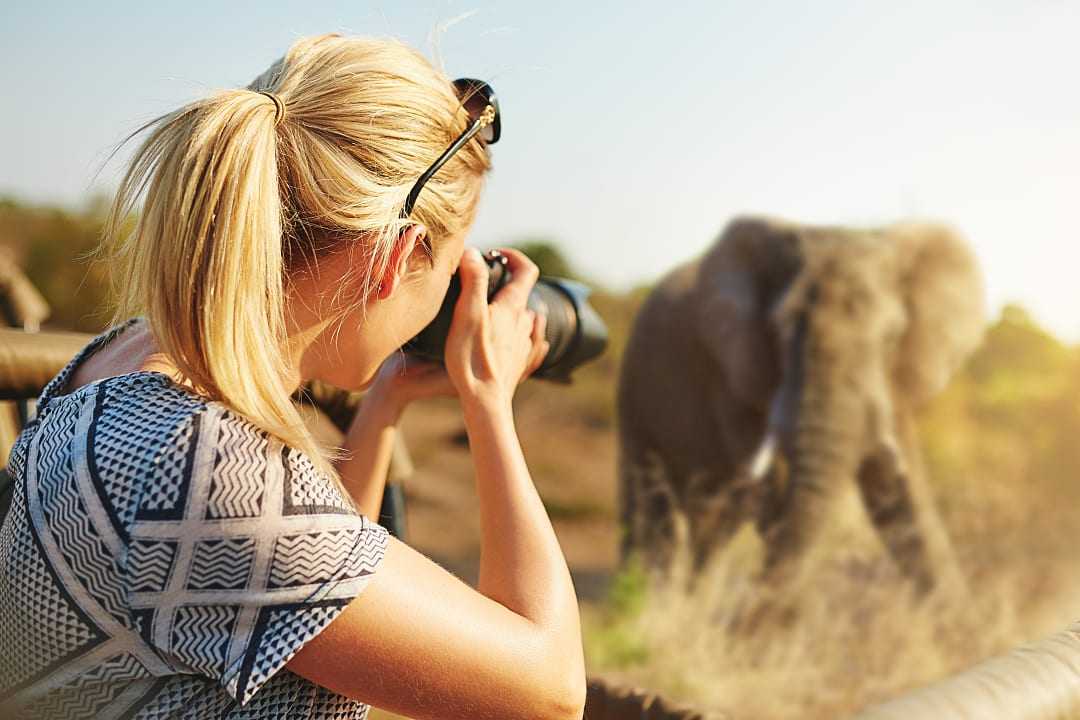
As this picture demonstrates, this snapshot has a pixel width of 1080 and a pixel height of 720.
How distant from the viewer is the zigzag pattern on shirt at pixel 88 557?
542 mm

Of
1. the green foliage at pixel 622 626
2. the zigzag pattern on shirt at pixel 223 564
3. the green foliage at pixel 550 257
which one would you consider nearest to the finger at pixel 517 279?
the zigzag pattern on shirt at pixel 223 564

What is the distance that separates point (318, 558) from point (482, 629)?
99 mm

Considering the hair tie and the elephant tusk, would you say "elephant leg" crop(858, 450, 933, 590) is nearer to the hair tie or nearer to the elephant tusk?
the elephant tusk

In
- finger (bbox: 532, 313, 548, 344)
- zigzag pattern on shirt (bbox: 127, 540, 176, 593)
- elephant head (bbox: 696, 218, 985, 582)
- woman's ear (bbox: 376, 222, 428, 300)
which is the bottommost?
elephant head (bbox: 696, 218, 985, 582)

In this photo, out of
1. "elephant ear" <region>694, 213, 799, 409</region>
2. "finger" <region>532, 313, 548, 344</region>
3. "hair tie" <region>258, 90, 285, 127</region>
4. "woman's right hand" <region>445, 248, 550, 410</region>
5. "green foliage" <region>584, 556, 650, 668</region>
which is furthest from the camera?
"elephant ear" <region>694, 213, 799, 409</region>

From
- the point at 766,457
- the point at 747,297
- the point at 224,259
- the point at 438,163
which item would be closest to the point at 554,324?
the point at 438,163

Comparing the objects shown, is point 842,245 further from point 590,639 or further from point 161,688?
point 161,688

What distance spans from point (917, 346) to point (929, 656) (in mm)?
1111

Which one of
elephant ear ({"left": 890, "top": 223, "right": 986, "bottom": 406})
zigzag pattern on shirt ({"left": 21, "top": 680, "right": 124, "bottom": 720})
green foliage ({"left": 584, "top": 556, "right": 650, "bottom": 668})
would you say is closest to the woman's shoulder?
zigzag pattern on shirt ({"left": 21, "top": 680, "right": 124, "bottom": 720})

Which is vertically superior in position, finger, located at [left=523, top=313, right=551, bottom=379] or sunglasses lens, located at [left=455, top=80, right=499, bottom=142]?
sunglasses lens, located at [left=455, top=80, right=499, bottom=142]

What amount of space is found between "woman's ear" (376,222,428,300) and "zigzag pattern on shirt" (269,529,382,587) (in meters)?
0.19

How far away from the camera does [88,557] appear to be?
1.79 ft

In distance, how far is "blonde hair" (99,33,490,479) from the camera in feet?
1.98

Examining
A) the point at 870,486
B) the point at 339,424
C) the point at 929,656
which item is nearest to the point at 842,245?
the point at 870,486
